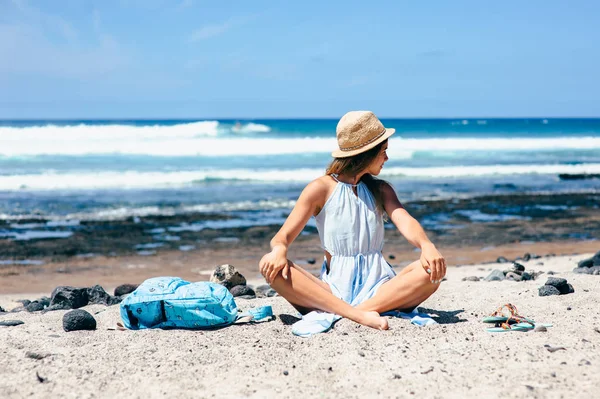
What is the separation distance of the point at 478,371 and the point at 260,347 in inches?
50.5

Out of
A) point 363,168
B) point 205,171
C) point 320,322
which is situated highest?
point 363,168

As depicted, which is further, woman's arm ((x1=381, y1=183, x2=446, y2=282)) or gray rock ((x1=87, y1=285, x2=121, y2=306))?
gray rock ((x1=87, y1=285, x2=121, y2=306))

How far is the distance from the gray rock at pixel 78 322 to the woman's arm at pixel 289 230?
53.1 inches

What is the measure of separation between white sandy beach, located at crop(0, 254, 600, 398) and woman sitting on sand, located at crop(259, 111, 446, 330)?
21cm

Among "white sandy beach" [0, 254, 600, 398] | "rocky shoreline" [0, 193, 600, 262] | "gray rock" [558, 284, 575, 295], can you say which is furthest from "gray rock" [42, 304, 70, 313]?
"gray rock" [558, 284, 575, 295]

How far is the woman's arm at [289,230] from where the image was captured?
4.06 meters

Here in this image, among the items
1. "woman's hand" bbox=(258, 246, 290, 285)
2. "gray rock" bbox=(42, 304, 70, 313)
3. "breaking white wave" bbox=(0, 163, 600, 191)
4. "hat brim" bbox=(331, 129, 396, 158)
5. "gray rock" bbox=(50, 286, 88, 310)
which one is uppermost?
"hat brim" bbox=(331, 129, 396, 158)

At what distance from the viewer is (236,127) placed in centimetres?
4716

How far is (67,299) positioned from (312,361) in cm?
293

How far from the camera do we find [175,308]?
4.22m

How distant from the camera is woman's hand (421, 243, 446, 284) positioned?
398cm

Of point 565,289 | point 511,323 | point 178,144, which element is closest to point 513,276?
point 565,289

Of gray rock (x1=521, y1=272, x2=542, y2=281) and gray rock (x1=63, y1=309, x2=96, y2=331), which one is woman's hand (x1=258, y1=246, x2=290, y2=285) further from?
gray rock (x1=521, y1=272, x2=542, y2=281)

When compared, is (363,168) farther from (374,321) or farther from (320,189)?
(374,321)
